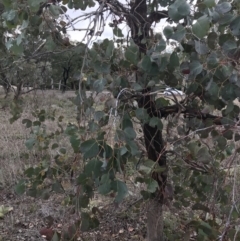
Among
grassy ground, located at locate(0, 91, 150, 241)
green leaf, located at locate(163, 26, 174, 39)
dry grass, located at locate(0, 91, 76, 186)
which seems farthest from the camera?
dry grass, located at locate(0, 91, 76, 186)

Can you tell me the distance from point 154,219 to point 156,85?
2.91 ft

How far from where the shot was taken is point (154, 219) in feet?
6.61

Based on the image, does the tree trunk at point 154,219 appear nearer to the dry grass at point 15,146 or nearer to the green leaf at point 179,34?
the green leaf at point 179,34

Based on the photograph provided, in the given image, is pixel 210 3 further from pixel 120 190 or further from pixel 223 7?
pixel 120 190

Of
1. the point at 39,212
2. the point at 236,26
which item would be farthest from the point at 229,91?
the point at 39,212

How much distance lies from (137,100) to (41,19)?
52cm

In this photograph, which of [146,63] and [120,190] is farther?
[146,63]

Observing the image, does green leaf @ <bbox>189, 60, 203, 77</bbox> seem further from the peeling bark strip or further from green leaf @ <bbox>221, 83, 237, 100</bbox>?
the peeling bark strip

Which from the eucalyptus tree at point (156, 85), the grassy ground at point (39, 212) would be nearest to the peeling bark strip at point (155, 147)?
the eucalyptus tree at point (156, 85)

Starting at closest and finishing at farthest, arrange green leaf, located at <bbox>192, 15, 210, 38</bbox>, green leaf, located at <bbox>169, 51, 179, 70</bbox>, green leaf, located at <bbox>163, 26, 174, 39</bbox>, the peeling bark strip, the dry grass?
1. green leaf, located at <bbox>192, 15, 210, 38</bbox>
2. green leaf, located at <bbox>163, 26, 174, 39</bbox>
3. green leaf, located at <bbox>169, 51, 179, 70</bbox>
4. the peeling bark strip
5. the dry grass

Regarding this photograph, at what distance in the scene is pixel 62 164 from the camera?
1.76m

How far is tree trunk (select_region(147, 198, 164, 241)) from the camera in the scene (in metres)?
1.93

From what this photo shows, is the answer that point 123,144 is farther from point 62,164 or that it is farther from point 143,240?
point 143,240

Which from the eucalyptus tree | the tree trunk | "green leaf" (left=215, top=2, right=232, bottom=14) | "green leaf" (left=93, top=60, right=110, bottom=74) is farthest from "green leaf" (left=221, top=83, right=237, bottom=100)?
the tree trunk
